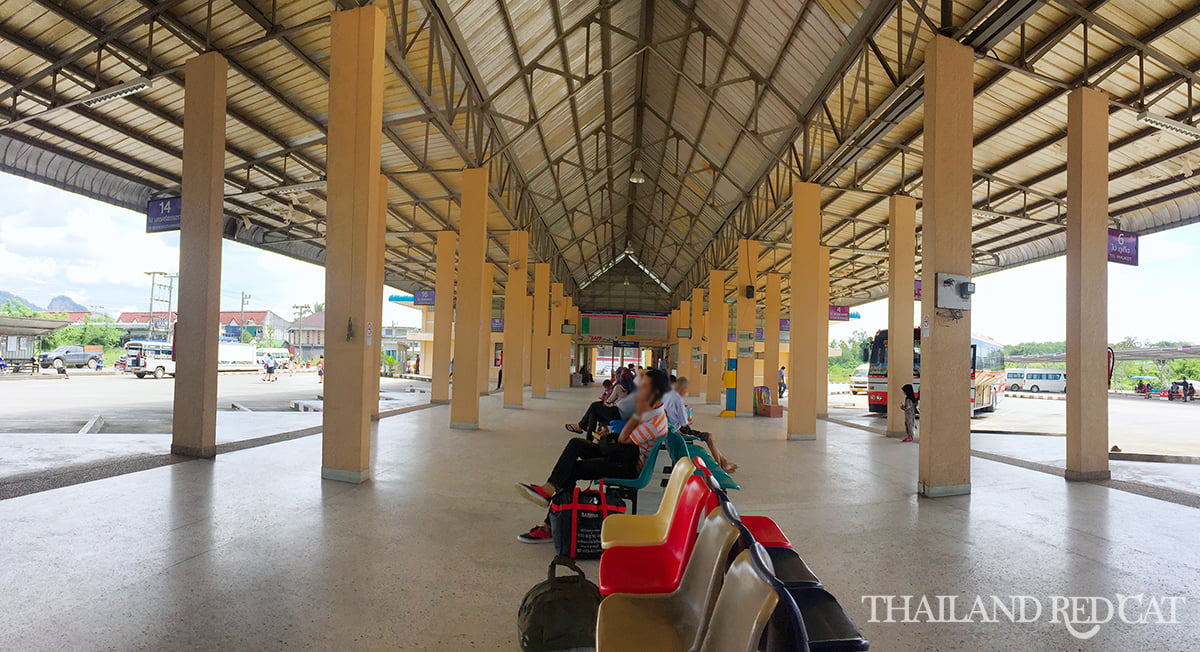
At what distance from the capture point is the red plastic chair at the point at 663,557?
2453 millimetres

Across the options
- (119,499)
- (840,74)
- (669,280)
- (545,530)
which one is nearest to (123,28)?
(119,499)

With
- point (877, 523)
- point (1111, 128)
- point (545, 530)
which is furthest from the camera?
point (1111, 128)

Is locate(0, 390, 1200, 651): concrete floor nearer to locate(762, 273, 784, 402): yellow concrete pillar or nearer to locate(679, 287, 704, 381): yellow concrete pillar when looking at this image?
locate(762, 273, 784, 402): yellow concrete pillar

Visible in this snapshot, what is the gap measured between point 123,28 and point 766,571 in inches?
419

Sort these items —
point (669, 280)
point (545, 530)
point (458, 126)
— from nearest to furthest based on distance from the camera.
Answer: point (545, 530) < point (458, 126) < point (669, 280)

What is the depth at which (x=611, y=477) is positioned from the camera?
14.9 ft

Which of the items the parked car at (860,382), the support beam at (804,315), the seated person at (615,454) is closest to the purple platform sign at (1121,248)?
the support beam at (804,315)

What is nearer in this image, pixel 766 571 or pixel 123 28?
pixel 766 571

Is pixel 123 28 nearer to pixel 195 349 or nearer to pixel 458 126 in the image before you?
pixel 195 349

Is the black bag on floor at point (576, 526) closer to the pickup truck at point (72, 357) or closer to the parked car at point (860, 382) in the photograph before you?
the parked car at point (860, 382)

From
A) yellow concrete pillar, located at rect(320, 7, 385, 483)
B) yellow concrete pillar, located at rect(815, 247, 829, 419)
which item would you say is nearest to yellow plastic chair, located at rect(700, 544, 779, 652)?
yellow concrete pillar, located at rect(320, 7, 385, 483)

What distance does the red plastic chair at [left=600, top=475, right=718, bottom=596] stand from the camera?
245cm

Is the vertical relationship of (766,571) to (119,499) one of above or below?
above

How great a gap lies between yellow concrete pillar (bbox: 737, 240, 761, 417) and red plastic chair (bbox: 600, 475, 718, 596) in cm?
1334
